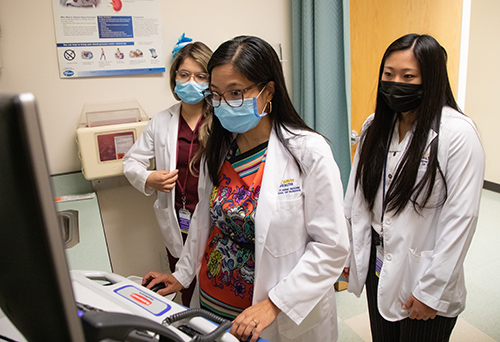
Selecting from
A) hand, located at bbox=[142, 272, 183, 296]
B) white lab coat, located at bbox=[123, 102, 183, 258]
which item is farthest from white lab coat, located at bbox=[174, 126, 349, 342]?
white lab coat, located at bbox=[123, 102, 183, 258]

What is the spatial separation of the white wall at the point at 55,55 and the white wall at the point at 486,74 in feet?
9.44

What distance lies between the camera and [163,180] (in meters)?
1.76

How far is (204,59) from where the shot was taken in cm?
177

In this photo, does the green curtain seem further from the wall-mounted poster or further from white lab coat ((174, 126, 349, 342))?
white lab coat ((174, 126, 349, 342))

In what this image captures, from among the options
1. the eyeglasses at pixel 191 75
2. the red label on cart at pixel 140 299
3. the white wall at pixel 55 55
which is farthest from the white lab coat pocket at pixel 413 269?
the white wall at pixel 55 55

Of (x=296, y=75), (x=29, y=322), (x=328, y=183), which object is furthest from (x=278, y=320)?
(x=296, y=75)

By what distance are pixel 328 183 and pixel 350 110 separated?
1.33m

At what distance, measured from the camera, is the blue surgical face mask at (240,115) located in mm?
1154

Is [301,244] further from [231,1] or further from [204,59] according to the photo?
[231,1]

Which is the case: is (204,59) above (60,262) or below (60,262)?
above

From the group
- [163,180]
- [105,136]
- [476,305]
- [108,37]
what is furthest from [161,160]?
[476,305]

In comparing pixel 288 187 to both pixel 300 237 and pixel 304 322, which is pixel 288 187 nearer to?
pixel 300 237

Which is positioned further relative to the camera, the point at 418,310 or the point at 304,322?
the point at 418,310

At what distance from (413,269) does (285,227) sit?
545 millimetres
